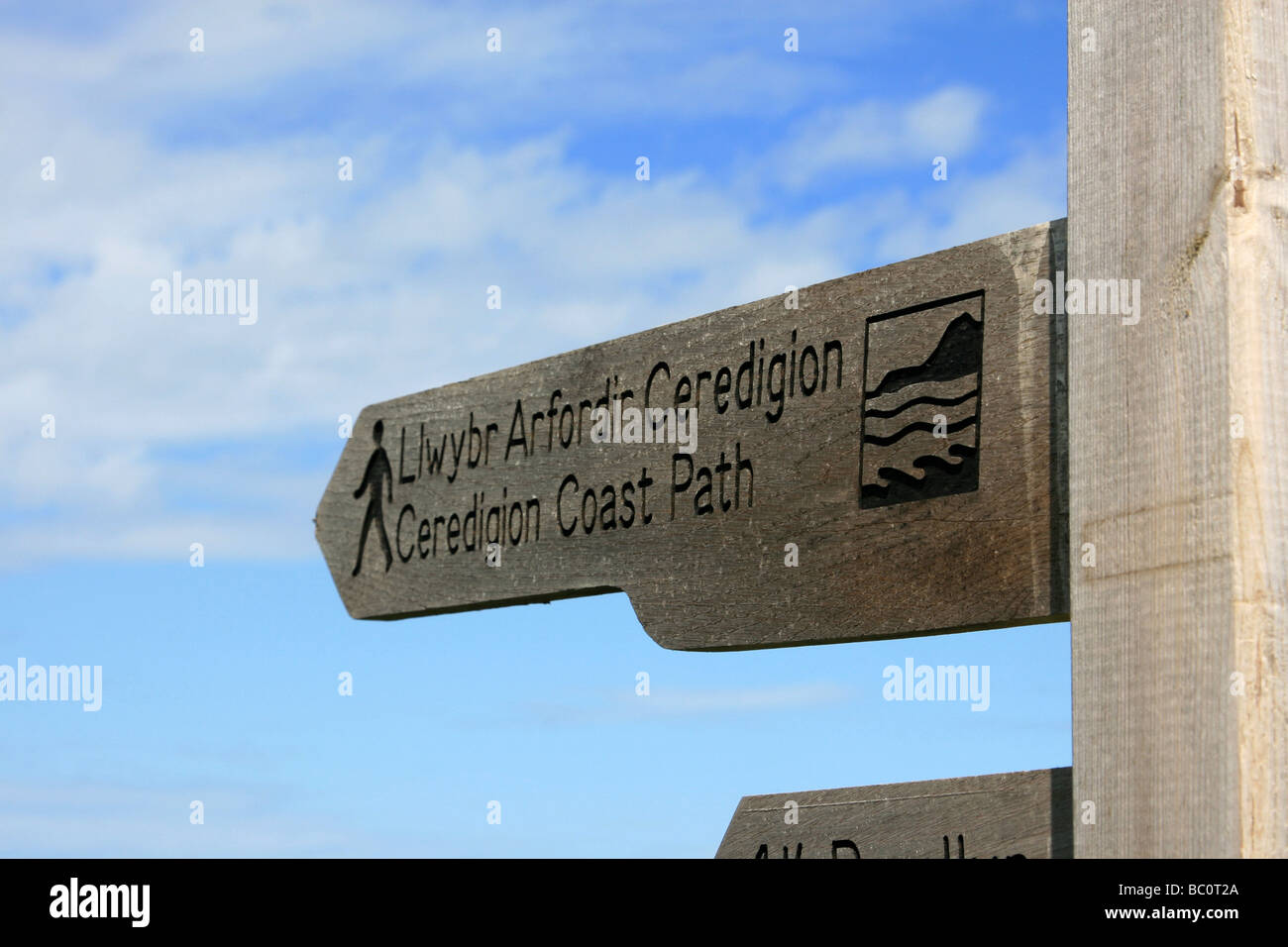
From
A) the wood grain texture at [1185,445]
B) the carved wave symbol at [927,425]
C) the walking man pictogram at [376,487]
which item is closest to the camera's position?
the wood grain texture at [1185,445]

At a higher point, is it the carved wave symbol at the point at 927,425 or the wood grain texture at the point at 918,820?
the carved wave symbol at the point at 927,425

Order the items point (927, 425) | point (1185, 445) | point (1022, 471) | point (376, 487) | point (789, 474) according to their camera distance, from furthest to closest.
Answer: point (376, 487) → point (789, 474) → point (927, 425) → point (1022, 471) → point (1185, 445)

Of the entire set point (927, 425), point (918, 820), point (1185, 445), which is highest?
point (927, 425)

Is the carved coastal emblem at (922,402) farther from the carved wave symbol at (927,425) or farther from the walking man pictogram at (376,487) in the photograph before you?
the walking man pictogram at (376,487)

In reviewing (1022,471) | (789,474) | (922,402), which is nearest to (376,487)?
(789,474)

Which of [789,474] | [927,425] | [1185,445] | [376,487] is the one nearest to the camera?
[1185,445]

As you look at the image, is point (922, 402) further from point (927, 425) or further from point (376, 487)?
point (376, 487)

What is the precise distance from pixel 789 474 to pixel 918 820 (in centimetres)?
56

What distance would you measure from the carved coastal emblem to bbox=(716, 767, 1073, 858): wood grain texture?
16.4 inches

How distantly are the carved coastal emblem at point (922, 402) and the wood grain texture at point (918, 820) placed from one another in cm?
42

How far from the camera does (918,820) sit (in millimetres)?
2045

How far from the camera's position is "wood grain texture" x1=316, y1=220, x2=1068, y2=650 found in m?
1.91

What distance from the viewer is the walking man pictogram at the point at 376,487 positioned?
303 cm

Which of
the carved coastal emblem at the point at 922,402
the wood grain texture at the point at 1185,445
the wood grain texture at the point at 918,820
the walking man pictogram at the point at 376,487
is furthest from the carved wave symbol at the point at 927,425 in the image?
the walking man pictogram at the point at 376,487
